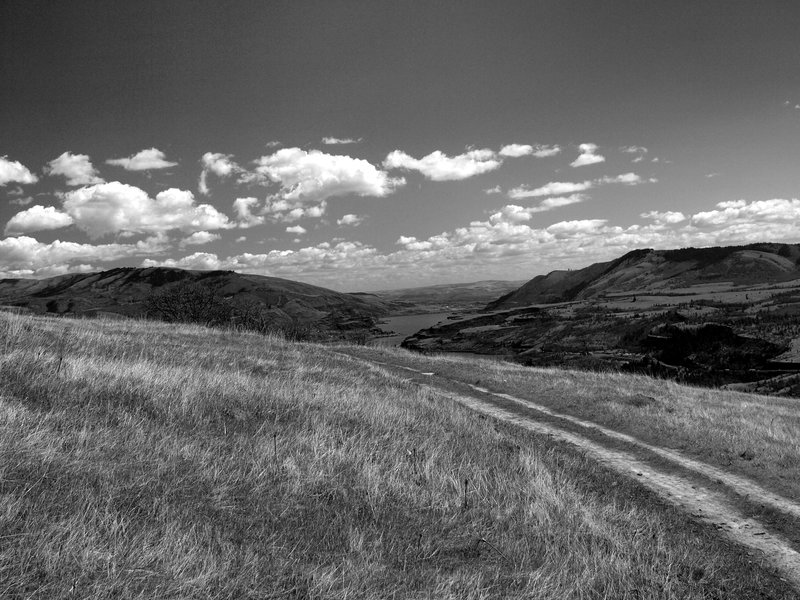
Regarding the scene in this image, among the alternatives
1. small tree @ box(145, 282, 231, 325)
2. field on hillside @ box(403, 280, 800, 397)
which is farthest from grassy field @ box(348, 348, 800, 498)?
small tree @ box(145, 282, 231, 325)

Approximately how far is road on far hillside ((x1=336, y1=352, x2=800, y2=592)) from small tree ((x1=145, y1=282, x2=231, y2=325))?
46.7m

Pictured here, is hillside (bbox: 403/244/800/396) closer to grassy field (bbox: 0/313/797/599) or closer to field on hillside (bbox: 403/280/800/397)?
field on hillside (bbox: 403/280/800/397)

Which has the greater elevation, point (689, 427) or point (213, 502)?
point (213, 502)

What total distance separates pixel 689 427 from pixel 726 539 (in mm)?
7914

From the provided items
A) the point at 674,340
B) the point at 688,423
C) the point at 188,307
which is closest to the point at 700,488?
the point at 688,423

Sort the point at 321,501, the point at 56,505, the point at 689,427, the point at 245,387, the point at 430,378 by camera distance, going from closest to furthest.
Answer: the point at 56,505 < the point at 321,501 < the point at 245,387 < the point at 689,427 < the point at 430,378

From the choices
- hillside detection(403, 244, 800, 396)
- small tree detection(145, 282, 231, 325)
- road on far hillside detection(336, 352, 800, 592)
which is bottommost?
hillside detection(403, 244, 800, 396)

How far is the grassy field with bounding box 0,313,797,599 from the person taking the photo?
4.15 meters

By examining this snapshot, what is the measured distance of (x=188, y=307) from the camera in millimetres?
A: 56562

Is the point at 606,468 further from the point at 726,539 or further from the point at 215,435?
the point at 215,435

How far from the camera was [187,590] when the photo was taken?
3.86 metres

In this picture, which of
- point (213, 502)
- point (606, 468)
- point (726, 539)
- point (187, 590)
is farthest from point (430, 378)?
point (187, 590)

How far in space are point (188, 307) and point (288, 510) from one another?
5602 centimetres

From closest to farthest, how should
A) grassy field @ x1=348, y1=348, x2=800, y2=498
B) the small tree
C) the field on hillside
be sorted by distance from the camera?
1. grassy field @ x1=348, y1=348, x2=800, y2=498
2. the small tree
3. the field on hillside
